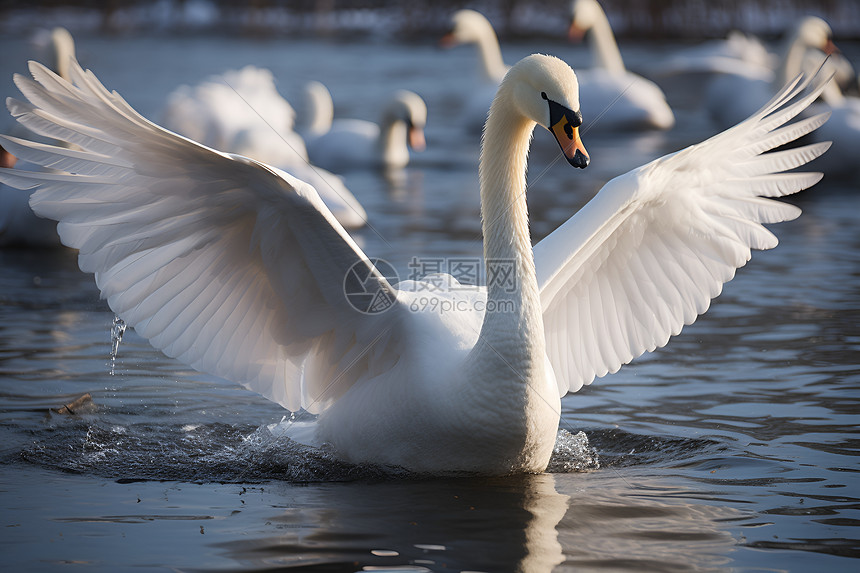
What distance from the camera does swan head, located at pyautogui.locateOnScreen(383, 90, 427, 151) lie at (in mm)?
15312

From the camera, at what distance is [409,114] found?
15.6m

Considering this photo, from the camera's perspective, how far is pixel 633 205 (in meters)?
5.64

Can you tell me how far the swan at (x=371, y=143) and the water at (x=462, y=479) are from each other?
19.8ft

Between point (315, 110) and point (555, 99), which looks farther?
point (315, 110)

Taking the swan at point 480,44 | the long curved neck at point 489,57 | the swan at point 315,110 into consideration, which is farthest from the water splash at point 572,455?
the long curved neck at point 489,57

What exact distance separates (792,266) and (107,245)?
22.2 feet

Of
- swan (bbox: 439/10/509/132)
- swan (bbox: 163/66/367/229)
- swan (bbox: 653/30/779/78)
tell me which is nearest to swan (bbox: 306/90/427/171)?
swan (bbox: 163/66/367/229)

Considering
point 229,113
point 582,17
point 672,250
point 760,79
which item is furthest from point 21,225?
point 760,79

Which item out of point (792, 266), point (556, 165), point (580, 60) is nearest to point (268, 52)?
point (580, 60)

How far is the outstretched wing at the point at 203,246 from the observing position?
4719mm

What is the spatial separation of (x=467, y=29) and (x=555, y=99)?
1605 centimetres

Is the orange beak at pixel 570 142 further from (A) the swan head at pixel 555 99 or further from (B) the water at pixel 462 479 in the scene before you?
(B) the water at pixel 462 479

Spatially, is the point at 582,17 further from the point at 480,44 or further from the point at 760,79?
the point at 760,79

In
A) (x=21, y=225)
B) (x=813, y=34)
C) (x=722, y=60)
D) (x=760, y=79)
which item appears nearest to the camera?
(x=21, y=225)
